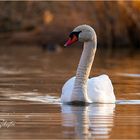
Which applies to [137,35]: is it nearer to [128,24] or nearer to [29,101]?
[128,24]

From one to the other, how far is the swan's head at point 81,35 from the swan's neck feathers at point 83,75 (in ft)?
0.34

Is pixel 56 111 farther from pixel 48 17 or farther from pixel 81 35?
pixel 48 17

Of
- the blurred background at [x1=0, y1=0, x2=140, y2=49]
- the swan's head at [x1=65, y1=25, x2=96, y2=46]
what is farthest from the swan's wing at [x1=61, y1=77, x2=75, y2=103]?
the blurred background at [x1=0, y1=0, x2=140, y2=49]

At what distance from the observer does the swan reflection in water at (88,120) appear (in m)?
9.05

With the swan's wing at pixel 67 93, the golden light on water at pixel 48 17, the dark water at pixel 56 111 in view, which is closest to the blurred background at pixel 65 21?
the golden light on water at pixel 48 17

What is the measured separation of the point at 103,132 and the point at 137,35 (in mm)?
28215

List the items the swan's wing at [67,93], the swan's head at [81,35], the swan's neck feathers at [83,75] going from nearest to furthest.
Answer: the swan's neck feathers at [83,75] < the swan's wing at [67,93] < the swan's head at [81,35]

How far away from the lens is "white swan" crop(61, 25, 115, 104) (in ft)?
41.0

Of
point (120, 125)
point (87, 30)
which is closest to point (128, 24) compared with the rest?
point (87, 30)

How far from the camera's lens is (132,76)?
61.5 feet

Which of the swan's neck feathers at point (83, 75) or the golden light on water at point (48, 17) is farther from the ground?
the swan's neck feathers at point (83, 75)

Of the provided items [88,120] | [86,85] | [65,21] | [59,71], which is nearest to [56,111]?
[88,120]

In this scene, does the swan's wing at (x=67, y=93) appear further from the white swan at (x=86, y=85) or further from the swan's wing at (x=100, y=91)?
the swan's wing at (x=100, y=91)

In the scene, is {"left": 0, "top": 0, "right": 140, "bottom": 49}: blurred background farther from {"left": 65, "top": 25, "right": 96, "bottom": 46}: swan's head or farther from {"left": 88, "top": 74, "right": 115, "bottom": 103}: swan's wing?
{"left": 88, "top": 74, "right": 115, "bottom": 103}: swan's wing
